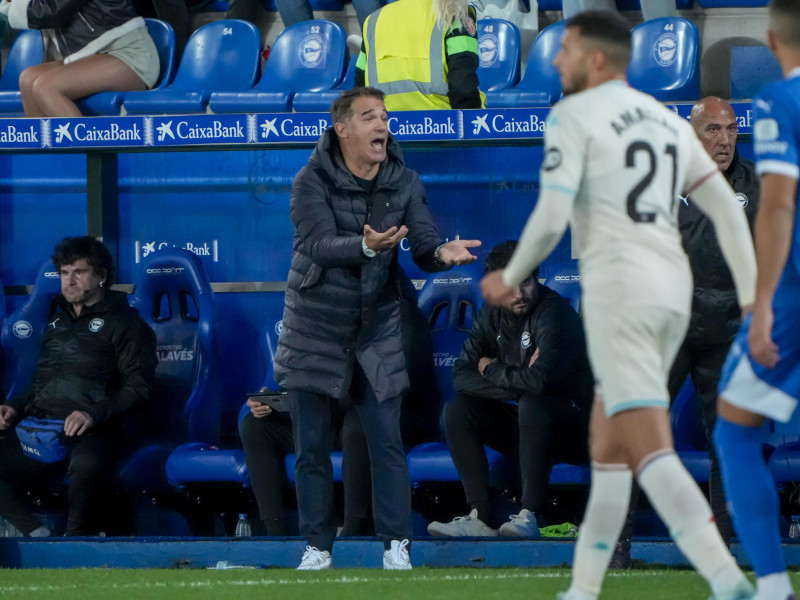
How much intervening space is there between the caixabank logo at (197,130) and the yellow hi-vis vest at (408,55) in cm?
71

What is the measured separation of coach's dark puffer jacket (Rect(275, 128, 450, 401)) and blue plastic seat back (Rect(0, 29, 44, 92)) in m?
4.22

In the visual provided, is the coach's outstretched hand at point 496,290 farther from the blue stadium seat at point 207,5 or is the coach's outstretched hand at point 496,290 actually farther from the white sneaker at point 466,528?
the blue stadium seat at point 207,5

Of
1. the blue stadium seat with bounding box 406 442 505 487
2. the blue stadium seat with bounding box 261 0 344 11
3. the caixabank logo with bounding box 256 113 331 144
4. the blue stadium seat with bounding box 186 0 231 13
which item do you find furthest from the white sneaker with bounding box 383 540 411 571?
the blue stadium seat with bounding box 186 0 231 13

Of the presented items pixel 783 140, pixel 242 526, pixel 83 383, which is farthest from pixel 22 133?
pixel 783 140

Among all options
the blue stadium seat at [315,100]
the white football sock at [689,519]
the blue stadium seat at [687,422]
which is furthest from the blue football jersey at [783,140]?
the blue stadium seat at [315,100]

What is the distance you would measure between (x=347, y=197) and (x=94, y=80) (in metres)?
3.03

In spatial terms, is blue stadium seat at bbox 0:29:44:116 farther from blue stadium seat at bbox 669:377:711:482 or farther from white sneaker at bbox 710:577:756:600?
white sneaker at bbox 710:577:756:600

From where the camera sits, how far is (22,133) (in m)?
6.89

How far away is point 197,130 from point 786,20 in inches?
145

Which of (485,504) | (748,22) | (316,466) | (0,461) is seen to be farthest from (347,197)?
(748,22)

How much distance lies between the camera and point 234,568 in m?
5.72

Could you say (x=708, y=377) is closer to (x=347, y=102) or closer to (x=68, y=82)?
(x=347, y=102)

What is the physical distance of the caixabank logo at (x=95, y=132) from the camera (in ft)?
22.2

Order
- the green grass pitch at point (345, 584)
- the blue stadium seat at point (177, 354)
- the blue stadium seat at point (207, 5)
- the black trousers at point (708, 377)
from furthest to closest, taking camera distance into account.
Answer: the blue stadium seat at point (207, 5) → the blue stadium seat at point (177, 354) → the black trousers at point (708, 377) → the green grass pitch at point (345, 584)
